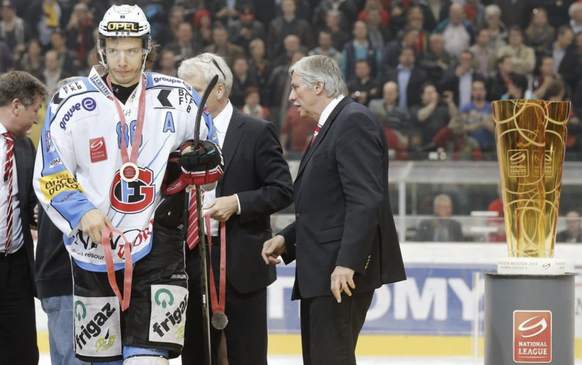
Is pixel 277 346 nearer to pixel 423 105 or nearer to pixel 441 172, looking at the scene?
pixel 441 172

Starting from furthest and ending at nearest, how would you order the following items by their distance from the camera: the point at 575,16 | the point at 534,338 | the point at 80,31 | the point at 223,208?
the point at 80,31 → the point at 575,16 → the point at 223,208 → the point at 534,338

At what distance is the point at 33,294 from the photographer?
4.49m

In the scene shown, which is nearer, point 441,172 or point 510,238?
point 510,238

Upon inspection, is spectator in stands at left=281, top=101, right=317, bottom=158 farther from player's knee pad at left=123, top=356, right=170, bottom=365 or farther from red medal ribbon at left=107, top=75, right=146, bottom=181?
player's knee pad at left=123, top=356, right=170, bottom=365

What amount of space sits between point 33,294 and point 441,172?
11.9 ft

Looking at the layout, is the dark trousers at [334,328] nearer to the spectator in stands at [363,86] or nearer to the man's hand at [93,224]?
the man's hand at [93,224]

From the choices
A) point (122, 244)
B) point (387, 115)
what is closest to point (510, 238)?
point (122, 244)

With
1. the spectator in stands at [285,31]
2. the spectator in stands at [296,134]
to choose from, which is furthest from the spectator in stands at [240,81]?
the spectator in stands at [296,134]

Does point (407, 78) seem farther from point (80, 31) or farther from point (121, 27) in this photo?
point (121, 27)

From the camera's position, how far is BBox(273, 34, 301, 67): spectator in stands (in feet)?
36.0

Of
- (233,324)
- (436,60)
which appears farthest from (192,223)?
(436,60)

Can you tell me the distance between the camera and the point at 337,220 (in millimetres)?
3779

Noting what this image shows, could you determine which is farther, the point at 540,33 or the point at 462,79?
the point at 540,33

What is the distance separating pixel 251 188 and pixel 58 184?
52.8 inches
